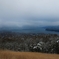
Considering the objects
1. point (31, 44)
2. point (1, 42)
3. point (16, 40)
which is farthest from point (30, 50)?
point (1, 42)

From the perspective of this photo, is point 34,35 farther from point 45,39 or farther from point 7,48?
point 7,48

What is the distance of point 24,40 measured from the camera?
1030 cm

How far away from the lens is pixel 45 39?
10242 millimetres

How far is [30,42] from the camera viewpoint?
→ 10211 mm

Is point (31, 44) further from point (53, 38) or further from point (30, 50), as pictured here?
point (53, 38)

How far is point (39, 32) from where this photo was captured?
10.4 m

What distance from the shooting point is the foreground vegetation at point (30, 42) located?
999 cm

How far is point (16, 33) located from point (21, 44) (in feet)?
2.70

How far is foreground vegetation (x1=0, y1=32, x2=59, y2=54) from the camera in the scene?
9.99 m

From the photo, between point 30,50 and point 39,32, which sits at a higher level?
point 39,32

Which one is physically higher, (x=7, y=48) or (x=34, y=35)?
(x=34, y=35)

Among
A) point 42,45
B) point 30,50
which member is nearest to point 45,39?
point 42,45

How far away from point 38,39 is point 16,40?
58.8 inches

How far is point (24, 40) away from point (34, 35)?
2.50 ft
